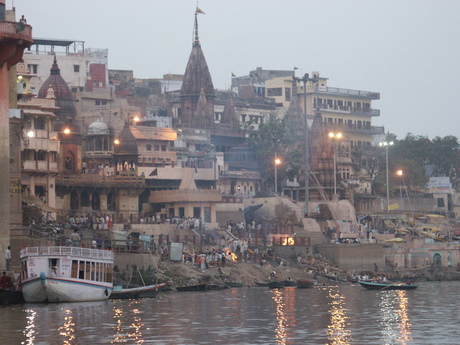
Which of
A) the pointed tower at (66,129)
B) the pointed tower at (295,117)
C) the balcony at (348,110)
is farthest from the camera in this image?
the balcony at (348,110)

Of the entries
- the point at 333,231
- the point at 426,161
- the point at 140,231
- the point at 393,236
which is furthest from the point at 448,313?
the point at 426,161

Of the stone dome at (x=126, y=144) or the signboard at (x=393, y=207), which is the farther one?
the signboard at (x=393, y=207)

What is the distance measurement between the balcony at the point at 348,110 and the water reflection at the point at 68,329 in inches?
3406

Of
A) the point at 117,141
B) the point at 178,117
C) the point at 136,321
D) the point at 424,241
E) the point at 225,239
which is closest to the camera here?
the point at 136,321

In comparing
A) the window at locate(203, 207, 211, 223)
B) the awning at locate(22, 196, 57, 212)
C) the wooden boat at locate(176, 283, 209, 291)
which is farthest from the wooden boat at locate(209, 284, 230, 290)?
the window at locate(203, 207, 211, 223)

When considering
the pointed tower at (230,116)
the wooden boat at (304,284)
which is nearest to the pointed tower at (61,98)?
the wooden boat at (304,284)

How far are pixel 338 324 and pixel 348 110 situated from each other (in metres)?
90.6

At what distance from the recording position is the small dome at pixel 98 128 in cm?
8725

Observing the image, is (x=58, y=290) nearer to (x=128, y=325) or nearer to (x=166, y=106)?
(x=128, y=325)

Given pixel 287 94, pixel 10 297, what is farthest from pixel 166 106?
pixel 10 297

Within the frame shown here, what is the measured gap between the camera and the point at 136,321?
4122cm

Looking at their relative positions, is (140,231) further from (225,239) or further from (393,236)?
(393,236)

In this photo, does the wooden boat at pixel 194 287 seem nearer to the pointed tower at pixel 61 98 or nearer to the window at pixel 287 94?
the pointed tower at pixel 61 98

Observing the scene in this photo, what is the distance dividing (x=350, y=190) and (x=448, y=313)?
1929 inches
